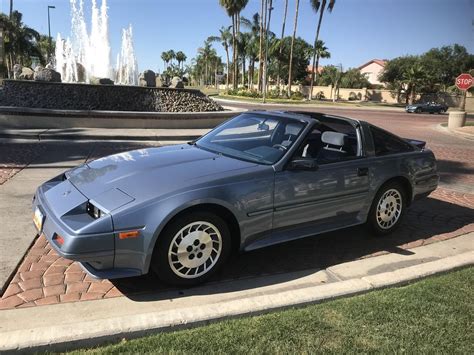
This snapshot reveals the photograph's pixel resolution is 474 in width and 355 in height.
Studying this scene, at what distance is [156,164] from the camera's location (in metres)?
4.25

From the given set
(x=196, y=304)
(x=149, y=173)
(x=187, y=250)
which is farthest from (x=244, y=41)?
(x=196, y=304)

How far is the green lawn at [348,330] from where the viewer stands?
2.96 meters

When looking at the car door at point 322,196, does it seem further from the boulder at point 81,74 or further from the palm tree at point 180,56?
the palm tree at point 180,56

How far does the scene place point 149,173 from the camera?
3988 millimetres

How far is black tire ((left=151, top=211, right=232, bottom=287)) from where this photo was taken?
3633 mm

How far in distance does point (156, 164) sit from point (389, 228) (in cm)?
297

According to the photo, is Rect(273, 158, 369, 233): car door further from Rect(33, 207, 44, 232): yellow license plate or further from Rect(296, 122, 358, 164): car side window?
Rect(33, 207, 44, 232): yellow license plate

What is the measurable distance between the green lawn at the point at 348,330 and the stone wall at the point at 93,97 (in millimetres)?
13126

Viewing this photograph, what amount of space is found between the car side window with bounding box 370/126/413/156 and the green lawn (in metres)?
2.02

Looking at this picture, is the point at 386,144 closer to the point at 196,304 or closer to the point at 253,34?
the point at 196,304

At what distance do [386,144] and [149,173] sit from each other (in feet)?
9.79

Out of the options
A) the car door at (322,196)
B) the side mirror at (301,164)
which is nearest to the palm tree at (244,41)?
the car door at (322,196)

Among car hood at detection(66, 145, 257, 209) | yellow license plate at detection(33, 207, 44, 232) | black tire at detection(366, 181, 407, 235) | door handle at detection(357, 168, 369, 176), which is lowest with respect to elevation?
black tire at detection(366, 181, 407, 235)

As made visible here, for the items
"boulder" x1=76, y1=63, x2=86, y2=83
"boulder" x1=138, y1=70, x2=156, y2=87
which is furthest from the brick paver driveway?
"boulder" x1=76, y1=63, x2=86, y2=83
